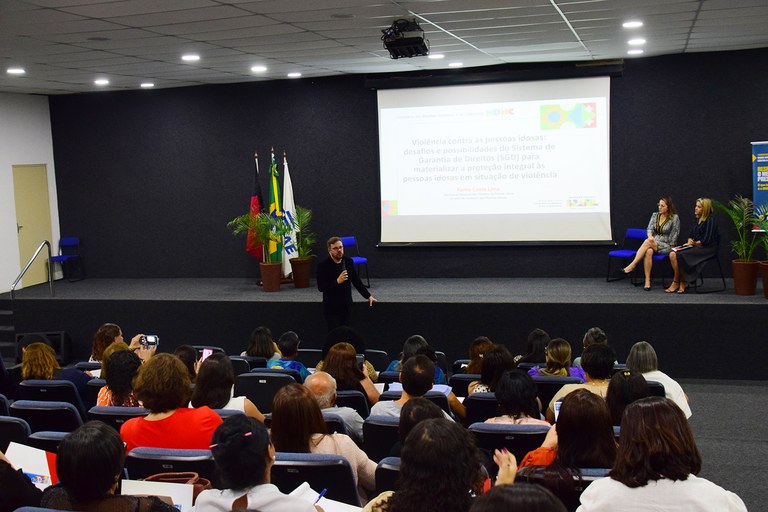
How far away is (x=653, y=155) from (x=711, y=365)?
323 centimetres

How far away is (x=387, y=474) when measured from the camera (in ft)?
10.3

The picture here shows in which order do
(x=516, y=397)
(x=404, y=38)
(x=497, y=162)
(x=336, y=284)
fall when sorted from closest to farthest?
1. (x=516, y=397)
2. (x=404, y=38)
3. (x=336, y=284)
4. (x=497, y=162)

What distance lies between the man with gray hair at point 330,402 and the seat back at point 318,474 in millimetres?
987

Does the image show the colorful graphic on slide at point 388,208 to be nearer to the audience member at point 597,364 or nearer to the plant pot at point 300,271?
the plant pot at point 300,271

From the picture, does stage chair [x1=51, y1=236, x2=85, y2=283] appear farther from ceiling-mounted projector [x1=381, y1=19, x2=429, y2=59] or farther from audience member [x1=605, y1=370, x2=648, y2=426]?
audience member [x1=605, y1=370, x2=648, y2=426]

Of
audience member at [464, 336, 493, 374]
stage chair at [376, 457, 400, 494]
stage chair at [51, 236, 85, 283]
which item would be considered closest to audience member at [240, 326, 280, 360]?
audience member at [464, 336, 493, 374]

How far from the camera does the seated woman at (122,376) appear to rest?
4.75m

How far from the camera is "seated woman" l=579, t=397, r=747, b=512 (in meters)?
2.43

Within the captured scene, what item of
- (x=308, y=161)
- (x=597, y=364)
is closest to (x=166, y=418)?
(x=597, y=364)

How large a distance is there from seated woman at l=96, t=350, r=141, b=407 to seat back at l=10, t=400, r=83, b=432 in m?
0.25

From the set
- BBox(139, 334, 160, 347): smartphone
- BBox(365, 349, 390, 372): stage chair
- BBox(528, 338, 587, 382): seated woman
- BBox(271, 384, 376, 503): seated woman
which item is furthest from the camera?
BBox(365, 349, 390, 372): stage chair

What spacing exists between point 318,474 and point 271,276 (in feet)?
25.7

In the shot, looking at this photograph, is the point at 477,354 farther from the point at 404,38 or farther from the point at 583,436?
the point at 404,38

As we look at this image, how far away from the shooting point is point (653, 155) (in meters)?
10.5
